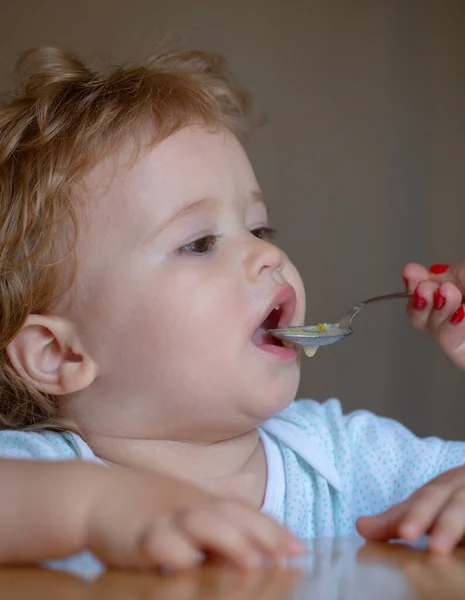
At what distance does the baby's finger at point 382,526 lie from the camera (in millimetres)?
668

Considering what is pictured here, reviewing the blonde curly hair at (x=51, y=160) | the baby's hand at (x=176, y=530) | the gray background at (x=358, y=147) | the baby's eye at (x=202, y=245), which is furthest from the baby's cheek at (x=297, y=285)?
the gray background at (x=358, y=147)

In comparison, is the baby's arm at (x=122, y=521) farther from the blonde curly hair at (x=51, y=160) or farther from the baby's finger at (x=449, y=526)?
the blonde curly hair at (x=51, y=160)

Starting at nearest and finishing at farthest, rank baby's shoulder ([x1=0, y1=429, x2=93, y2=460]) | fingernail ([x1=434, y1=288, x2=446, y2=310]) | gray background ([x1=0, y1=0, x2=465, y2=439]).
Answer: baby's shoulder ([x1=0, y1=429, x2=93, y2=460]) → fingernail ([x1=434, y1=288, x2=446, y2=310]) → gray background ([x1=0, y1=0, x2=465, y2=439])

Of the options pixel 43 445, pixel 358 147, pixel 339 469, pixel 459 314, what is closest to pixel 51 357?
pixel 43 445

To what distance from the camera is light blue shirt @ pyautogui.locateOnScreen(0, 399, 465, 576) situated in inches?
41.4

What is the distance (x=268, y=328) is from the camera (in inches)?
40.0

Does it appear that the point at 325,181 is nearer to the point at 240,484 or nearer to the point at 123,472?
the point at 240,484

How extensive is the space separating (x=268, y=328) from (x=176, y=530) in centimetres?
48

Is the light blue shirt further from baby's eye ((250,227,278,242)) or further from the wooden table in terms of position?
the wooden table

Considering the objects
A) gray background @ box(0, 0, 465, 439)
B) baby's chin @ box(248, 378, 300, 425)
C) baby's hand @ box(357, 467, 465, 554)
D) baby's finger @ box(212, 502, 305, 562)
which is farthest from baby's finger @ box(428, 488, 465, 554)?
gray background @ box(0, 0, 465, 439)

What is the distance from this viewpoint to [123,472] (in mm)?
648

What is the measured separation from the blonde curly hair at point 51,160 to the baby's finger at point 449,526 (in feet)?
1.57

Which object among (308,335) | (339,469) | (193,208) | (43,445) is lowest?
(339,469)

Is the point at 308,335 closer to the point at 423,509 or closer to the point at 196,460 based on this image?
the point at 196,460
